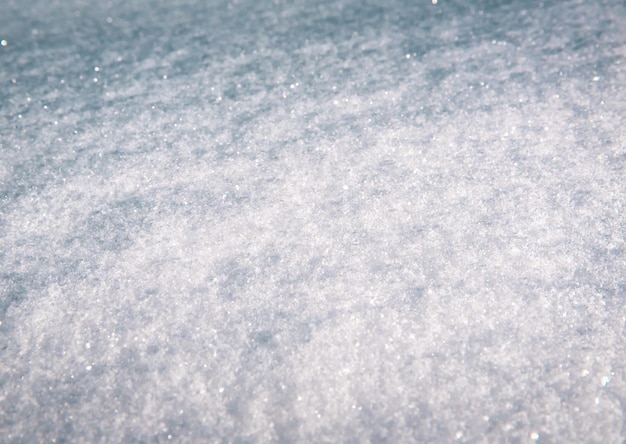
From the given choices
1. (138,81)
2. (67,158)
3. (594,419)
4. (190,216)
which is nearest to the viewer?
(594,419)

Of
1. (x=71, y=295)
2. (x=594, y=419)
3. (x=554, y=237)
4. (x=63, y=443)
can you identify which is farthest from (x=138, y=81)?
(x=594, y=419)

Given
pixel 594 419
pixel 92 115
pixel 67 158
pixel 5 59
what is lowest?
pixel 594 419

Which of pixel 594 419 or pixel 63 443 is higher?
pixel 63 443

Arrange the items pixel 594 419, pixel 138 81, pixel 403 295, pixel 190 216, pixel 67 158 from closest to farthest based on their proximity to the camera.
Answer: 1. pixel 594 419
2. pixel 403 295
3. pixel 190 216
4. pixel 67 158
5. pixel 138 81

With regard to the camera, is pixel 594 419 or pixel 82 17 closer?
pixel 594 419

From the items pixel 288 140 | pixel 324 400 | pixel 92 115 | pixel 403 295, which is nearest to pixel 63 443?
pixel 324 400

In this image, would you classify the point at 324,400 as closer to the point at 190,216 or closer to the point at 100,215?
the point at 190,216

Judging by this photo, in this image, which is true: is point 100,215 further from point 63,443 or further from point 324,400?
point 324,400
